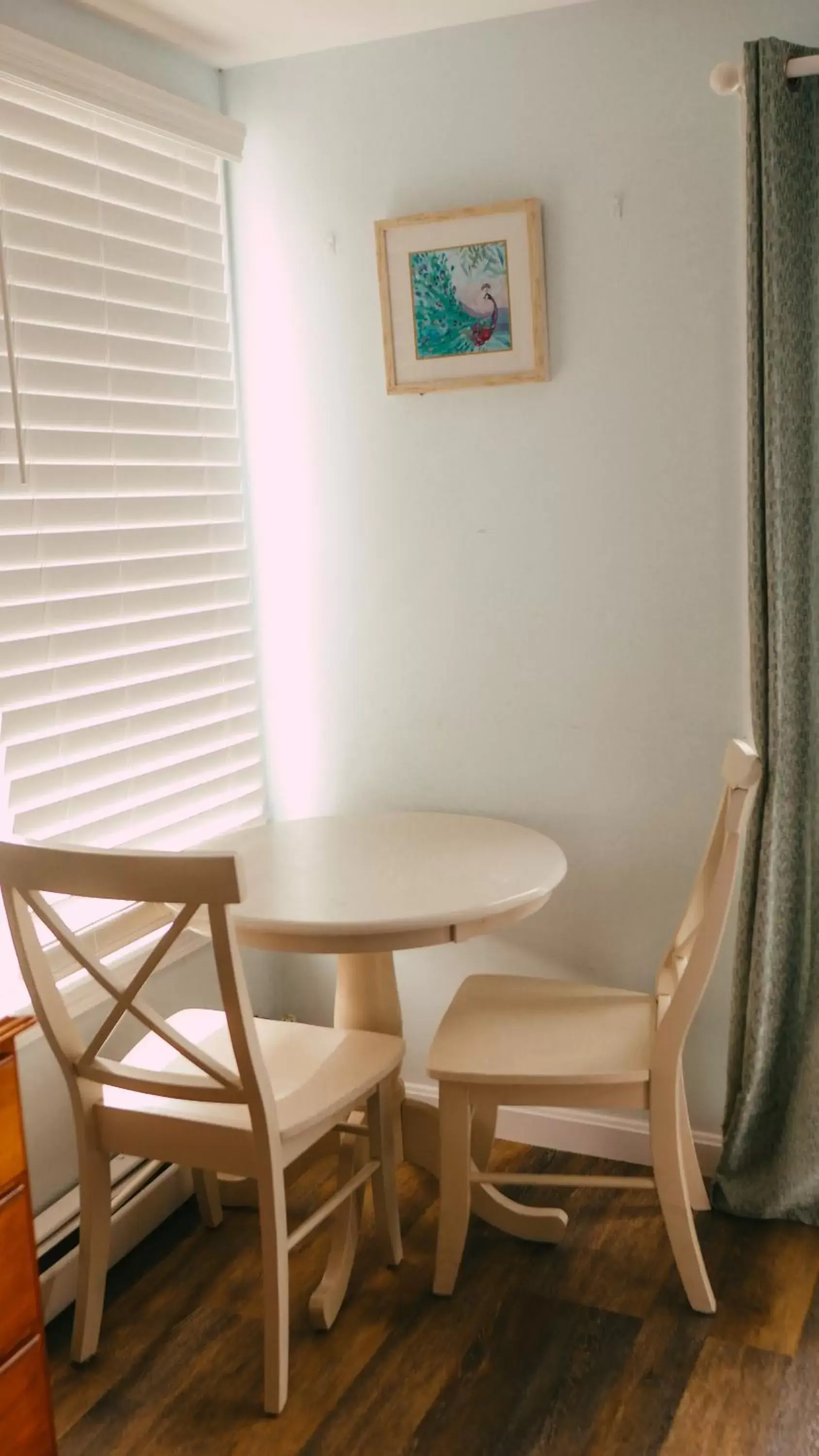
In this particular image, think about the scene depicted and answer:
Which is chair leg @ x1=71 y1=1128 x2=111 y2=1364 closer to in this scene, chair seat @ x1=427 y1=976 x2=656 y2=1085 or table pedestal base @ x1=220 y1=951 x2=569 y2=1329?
table pedestal base @ x1=220 y1=951 x2=569 y2=1329

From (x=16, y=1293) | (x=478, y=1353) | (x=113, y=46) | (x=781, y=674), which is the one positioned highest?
(x=113, y=46)

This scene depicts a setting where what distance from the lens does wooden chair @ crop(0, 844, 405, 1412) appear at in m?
1.90

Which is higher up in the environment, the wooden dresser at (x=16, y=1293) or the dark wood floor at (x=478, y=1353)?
the wooden dresser at (x=16, y=1293)

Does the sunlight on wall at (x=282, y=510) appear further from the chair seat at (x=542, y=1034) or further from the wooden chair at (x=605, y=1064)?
the wooden chair at (x=605, y=1064)

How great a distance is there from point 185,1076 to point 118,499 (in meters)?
1.10

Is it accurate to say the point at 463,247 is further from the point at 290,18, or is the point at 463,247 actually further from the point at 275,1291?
the point at 275,1291

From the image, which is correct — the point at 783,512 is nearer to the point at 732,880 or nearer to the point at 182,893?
the point at 732,880

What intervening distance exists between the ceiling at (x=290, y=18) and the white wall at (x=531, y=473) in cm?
5

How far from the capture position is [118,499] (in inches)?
100

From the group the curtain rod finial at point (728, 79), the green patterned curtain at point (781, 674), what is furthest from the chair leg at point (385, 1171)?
the curtain rod finial at point (728, 79)

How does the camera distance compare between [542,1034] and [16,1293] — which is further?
[542,1034]

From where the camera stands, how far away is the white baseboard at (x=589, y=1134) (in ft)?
8.91

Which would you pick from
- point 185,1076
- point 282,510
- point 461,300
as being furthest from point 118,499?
point 185,1076

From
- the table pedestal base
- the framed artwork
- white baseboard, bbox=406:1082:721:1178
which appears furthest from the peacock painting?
white baseboard, bbox=406:1082:721:1178
